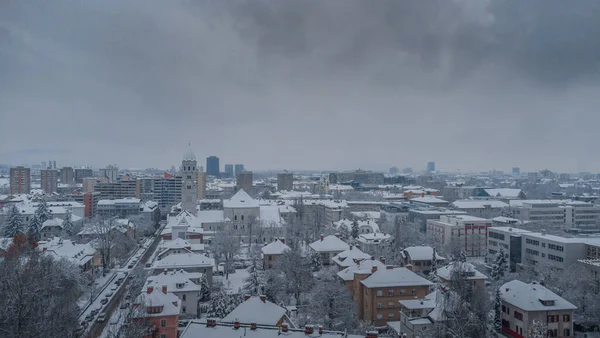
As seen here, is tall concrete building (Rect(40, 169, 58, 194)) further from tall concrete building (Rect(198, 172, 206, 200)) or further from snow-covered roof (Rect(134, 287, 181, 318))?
snow-covered roof (Rect(134, 287, 181, 318))

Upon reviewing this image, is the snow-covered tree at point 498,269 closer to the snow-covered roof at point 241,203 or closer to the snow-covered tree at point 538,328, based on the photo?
the snow-covered tree at point 538,328

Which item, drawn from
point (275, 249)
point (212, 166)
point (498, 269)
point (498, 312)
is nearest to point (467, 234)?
point (498, 269)

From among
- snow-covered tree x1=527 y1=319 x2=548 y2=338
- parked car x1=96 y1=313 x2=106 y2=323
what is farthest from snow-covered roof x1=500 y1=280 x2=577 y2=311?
parked car x1=96 y1=313 x2=106 y2=323

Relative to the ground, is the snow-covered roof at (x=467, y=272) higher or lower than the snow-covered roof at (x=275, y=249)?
higher

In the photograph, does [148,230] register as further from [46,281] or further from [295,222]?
[46,281]

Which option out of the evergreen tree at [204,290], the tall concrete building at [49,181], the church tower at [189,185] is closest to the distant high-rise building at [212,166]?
the tall concrete building at [49,181]

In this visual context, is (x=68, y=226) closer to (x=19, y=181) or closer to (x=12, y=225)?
(x=12, y=225)

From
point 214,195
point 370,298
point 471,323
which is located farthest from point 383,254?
point 214,195
